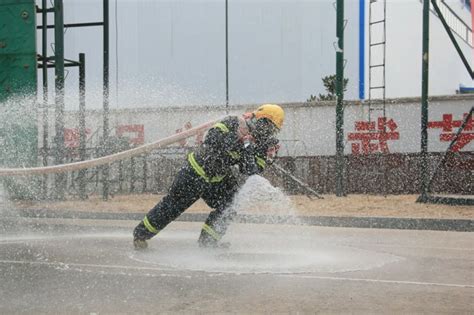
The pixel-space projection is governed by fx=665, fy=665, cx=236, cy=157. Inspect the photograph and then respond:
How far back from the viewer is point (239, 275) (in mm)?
5812

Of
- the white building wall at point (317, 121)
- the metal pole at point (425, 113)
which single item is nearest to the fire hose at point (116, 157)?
the metal pole at point (425, 113)

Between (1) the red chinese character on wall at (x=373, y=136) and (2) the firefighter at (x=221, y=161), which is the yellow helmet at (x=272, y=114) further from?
(1) the red chinese character on wall at (x=373, y=136)

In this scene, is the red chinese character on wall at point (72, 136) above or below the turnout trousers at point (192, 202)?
above

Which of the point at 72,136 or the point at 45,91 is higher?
the point at 45,91

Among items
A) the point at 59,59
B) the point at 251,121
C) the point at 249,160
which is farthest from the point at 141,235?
the point at 59,59

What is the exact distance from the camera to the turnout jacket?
6.93 m

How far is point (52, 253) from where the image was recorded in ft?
24.3

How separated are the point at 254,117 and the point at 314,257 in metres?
1.63

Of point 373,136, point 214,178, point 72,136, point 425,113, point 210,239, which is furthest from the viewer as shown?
point 72,136

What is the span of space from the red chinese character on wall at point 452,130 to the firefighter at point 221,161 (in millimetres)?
14421

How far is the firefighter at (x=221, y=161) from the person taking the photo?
6.95 meters

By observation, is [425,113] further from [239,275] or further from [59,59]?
[239,275]

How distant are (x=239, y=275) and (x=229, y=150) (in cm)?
158

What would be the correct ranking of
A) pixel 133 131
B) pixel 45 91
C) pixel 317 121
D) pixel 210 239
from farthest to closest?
pixel 133 131 < pixel 317 121 < pixel 45 91 < pixel 210 239
